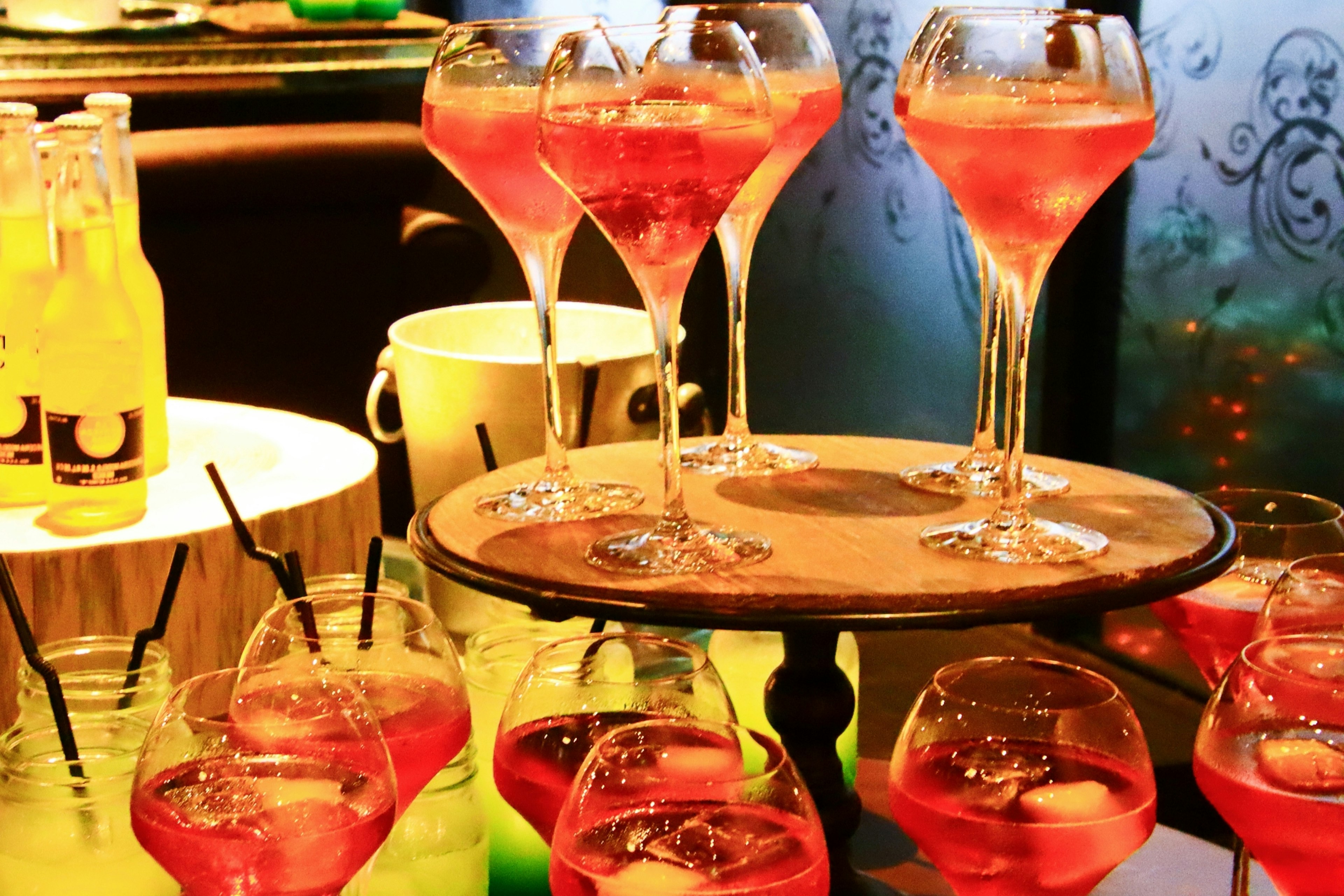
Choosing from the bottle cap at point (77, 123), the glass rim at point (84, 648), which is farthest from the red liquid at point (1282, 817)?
the bottle cap at point (77, 123)

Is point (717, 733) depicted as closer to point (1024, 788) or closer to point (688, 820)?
point (688, 820)

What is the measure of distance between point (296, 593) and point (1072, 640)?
261 cm

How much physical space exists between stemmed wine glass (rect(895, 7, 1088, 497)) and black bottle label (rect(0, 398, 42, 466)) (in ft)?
2.92

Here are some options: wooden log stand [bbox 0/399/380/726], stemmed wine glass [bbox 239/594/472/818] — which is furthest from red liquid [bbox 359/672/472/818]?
wooden log stand [bbox 0/399/380/726]

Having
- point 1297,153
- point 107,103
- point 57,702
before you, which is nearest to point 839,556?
point 57,702

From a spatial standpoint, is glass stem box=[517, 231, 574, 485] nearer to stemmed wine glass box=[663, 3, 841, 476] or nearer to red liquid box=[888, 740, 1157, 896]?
stemmed wine glass box=[663, 3, 841, 476]

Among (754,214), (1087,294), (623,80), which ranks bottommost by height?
(1087,294)

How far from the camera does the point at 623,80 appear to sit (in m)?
0.95

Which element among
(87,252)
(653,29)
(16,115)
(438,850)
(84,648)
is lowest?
(438,850)

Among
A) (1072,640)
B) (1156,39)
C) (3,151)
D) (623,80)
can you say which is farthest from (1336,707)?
(1072,640)

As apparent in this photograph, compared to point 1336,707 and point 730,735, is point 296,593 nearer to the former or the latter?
point 730,735

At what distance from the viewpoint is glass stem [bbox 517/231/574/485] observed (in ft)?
3.73

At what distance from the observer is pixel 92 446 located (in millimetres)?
1451

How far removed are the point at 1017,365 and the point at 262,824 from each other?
53cm
